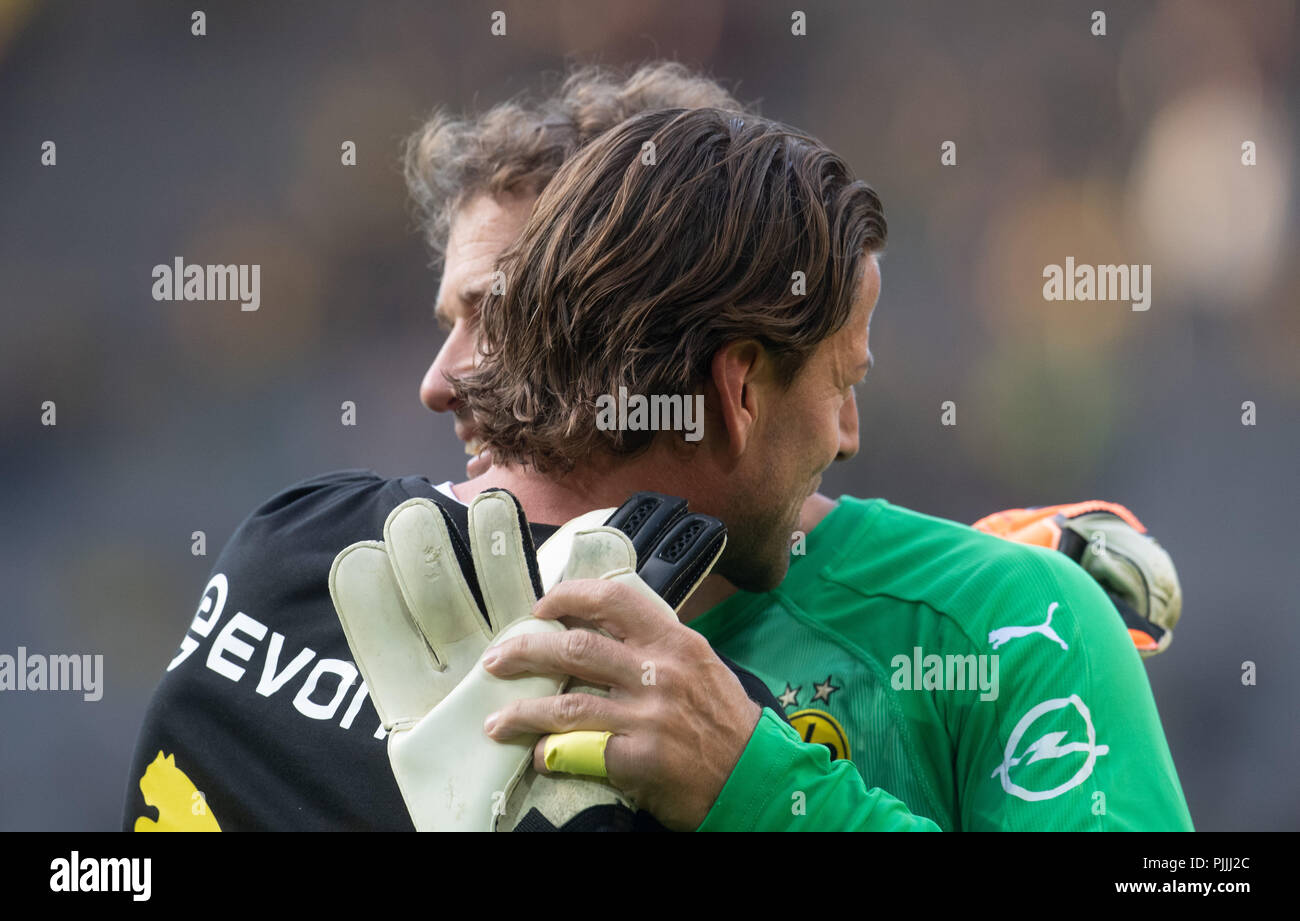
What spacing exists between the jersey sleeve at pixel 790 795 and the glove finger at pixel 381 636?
0.27 m

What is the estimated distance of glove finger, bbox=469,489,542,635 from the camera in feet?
3.54

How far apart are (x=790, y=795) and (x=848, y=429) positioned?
1.92 ft

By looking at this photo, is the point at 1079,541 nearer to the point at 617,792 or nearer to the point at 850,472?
the point at 617,792

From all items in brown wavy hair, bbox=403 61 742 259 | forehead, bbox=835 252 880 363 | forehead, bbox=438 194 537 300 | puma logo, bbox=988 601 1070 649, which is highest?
brown wavy hair, bbox=403 61 742 259

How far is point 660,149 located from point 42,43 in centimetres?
522

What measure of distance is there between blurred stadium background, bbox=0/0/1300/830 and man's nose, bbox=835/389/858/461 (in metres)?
3.83

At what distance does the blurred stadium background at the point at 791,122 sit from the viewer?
17.6 feet

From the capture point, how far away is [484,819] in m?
1.03
